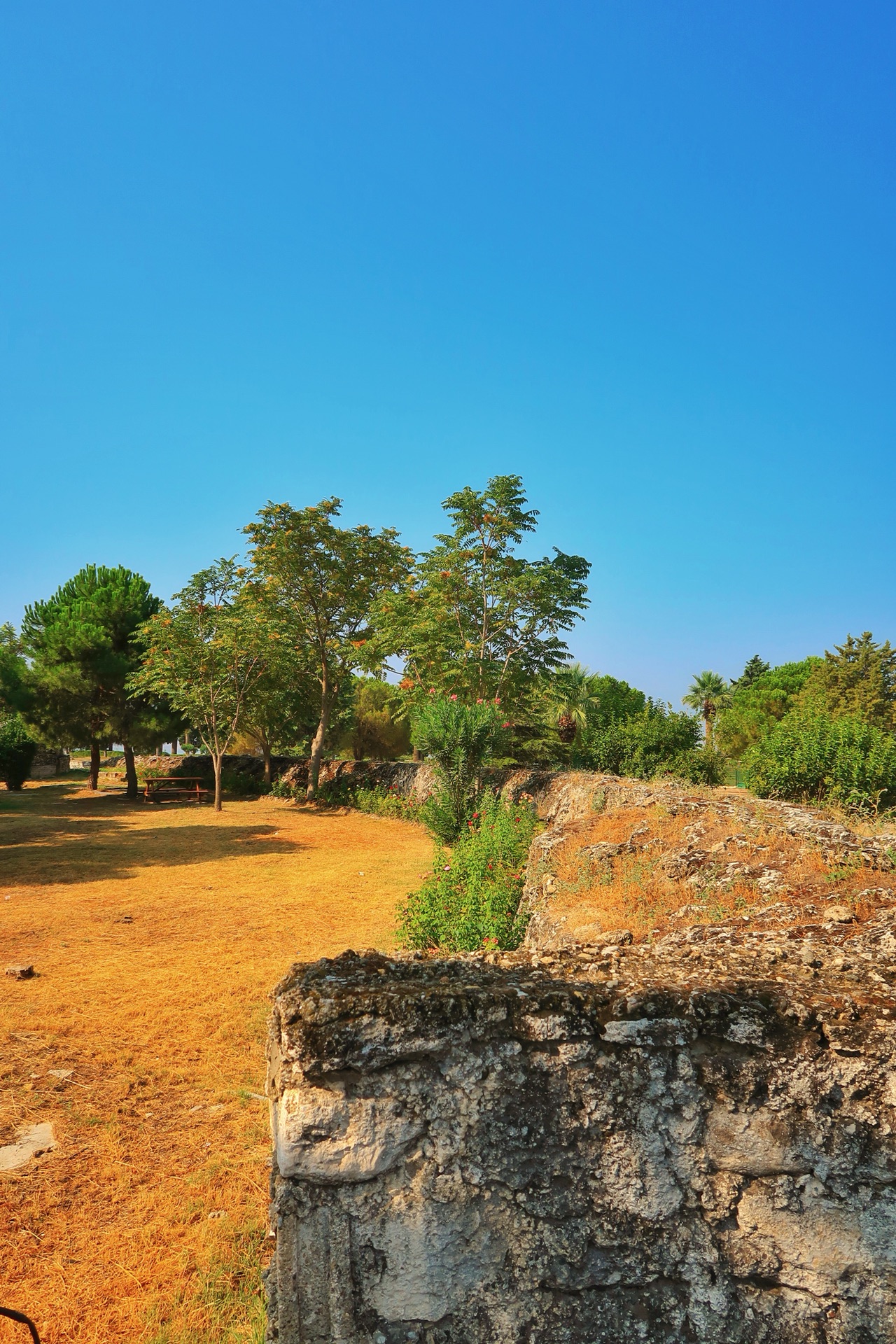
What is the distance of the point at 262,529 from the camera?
72.7 ft

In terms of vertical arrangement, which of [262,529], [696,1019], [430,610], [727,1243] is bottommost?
[727,1243]

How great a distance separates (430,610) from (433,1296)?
52.2ft

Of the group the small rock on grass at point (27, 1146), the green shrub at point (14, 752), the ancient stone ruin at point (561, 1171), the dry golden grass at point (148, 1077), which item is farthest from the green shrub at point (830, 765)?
the green shrub at point (14, 752)

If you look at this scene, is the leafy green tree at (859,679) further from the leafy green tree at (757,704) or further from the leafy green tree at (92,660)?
the leafy green tree at (92,660)

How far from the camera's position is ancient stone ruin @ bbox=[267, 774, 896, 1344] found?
6.17ft

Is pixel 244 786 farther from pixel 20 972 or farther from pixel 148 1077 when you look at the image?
pixel 148 1077

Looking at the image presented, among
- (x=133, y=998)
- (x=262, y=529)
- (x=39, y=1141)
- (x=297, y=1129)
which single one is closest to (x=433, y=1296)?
(x=297, y=1129)

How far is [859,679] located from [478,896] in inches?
1102

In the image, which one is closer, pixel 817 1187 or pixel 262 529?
pixel 817 1187

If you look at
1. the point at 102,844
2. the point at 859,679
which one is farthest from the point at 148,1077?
the point at 859,679

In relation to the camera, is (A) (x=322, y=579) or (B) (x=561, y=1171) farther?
(A) (x=322, y=579)

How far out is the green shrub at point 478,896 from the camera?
6.51 metres

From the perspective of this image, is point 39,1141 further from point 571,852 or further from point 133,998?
point 571,852

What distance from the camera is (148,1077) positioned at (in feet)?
14.7
